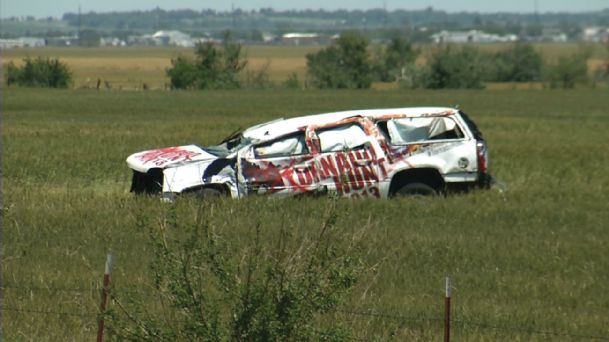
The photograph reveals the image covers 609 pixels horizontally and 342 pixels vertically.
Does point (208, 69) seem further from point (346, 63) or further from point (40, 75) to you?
point (346, 63)

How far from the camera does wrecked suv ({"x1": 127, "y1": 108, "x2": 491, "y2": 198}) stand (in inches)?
620

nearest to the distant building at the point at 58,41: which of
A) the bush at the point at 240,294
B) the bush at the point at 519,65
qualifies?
the bush at the point at 519,65

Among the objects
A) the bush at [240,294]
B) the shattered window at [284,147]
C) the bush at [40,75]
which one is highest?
the bush at [240,294]

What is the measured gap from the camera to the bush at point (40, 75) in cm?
8356

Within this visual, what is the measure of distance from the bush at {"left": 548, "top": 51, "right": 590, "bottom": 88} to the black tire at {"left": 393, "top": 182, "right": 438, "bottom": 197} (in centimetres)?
7319

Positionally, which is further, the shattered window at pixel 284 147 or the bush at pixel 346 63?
the bush at pixel 346 63

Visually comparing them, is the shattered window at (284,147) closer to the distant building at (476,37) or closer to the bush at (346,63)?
the bush at (346,63)

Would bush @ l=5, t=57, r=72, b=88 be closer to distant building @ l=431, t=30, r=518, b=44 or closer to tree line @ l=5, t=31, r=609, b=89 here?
tree line @ l=5, t=31, r=609, b=89

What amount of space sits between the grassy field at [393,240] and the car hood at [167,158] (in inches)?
20.7

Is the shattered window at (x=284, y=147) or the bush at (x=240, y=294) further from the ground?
the bush at (x=240, y=294)

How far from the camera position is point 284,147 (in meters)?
16.0

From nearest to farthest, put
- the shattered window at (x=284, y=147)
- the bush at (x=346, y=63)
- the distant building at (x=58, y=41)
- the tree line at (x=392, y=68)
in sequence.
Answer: the shattered window at (x=284, y=147) < the distant building at (x=58, y=41) < the tree line at (x=392, y=68) < the bush at (x=346, y=63)

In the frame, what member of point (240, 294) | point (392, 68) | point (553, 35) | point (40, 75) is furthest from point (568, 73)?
point (240, 294)

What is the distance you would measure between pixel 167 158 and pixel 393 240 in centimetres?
403
